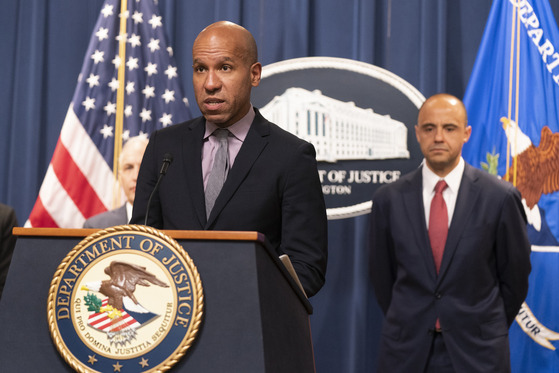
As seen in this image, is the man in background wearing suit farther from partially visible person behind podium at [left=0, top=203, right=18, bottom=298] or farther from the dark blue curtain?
partially visible person behind podium at [left=0, top=203, right=18, bottom=298]

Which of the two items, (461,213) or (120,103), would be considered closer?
(461,213)

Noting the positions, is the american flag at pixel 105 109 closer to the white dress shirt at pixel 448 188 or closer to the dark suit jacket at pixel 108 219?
the dark suit jacket at pixel 108 219

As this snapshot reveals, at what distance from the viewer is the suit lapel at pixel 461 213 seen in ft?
10.6

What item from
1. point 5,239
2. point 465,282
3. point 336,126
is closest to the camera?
point 465,282

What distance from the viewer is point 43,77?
15.0 feet

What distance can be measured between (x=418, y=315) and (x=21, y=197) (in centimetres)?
262

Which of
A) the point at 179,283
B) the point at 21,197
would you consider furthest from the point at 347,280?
the point at 179,283

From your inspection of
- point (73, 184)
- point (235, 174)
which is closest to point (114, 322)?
point (235, 174)

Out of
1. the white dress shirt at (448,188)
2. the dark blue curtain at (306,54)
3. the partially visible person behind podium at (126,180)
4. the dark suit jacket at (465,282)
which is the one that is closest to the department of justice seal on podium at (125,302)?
the dark suit jacket at (465,282)

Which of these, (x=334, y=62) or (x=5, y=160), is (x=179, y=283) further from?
(x=5, y=160)

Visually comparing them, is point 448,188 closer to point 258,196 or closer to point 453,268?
point 453,268

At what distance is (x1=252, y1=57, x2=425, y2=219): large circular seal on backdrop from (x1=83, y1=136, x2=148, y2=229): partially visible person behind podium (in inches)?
29.7

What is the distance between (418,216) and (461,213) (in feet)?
0.65

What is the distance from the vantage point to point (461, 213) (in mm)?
3295
